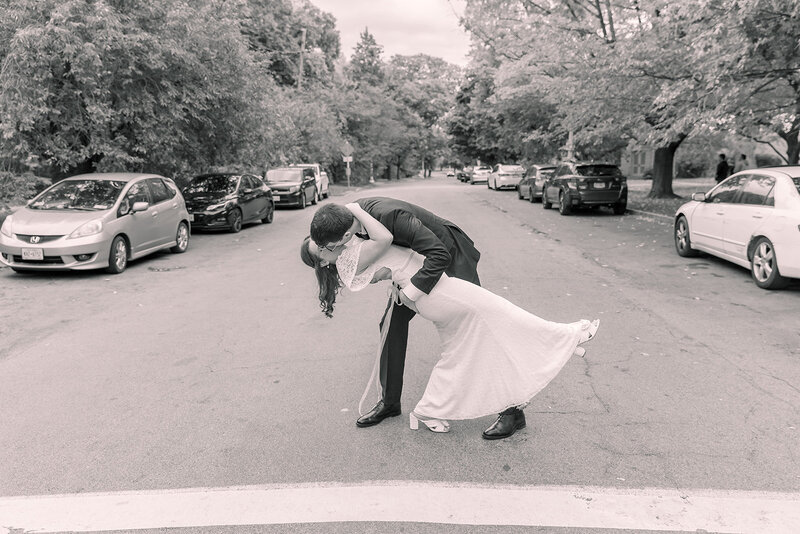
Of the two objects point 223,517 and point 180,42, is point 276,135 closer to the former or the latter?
point 180,42

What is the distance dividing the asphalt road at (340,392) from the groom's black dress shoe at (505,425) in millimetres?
62

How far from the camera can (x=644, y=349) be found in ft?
18.7

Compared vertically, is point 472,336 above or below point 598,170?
below

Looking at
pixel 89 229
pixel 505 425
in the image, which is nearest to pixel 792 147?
pixel 505 425

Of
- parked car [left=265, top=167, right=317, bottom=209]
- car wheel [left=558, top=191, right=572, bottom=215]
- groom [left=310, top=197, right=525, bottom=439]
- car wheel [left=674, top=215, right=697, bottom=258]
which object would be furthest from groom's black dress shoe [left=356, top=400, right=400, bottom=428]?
parked car [left=265, top=167, right=317, bottom=209]

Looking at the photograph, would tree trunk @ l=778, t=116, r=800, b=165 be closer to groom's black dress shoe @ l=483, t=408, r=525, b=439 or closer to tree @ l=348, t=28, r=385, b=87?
groom's black dress shoe @ l=483, t=408, r=525, b=439

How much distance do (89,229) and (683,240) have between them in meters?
9.66

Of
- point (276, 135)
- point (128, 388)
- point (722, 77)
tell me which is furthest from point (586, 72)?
point (128, 388)

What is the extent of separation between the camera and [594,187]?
18.9 metres

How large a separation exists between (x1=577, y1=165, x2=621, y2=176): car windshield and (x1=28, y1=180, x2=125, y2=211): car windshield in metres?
13.2

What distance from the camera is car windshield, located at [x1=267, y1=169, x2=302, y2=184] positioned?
2428 cm

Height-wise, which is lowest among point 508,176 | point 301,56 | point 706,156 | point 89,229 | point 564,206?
point 564,206

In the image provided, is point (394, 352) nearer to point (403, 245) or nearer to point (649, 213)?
point (403, 245)

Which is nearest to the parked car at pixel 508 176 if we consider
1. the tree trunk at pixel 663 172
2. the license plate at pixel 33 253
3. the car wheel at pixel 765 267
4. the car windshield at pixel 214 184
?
the tree trunk at pixel 663 172
